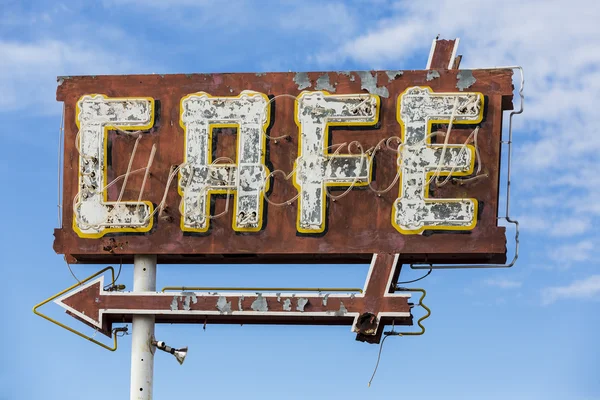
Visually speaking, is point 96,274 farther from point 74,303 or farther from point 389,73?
point 389,73

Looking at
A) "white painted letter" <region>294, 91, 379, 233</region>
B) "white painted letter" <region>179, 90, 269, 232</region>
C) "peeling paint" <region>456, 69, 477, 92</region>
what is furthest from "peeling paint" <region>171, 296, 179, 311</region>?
"peeling paint" <region>456, 69, 477, 92</region>

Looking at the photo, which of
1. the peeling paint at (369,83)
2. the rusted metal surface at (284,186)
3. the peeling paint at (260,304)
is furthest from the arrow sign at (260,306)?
the peeling paint at (369,83)

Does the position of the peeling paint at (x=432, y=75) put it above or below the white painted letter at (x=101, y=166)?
above

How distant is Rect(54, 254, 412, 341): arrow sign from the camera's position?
64.6 feet

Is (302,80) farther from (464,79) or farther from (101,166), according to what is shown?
(101,166)

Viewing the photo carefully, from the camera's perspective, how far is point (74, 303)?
20.4 meters

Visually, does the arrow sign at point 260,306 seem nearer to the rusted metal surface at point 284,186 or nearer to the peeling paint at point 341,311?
the peeling paint at point 341,311

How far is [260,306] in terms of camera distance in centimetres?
1995

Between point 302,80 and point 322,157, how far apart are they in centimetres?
113

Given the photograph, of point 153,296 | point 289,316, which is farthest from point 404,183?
point 153,296

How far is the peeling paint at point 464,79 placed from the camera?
2016 centimetres

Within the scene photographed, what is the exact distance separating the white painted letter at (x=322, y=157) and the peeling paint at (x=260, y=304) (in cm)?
106

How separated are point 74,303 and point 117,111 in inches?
107

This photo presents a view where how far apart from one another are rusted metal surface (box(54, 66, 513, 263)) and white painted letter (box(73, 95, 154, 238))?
0.09m
